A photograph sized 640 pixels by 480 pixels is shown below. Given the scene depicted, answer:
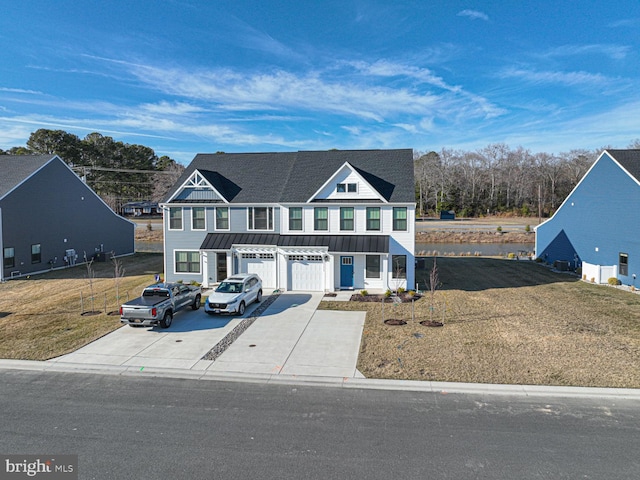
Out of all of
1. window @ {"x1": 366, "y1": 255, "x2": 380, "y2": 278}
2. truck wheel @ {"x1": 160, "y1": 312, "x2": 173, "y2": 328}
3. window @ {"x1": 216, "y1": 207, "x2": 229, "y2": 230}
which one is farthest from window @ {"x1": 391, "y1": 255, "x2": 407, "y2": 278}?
truck wheel @ {"x1": 160, "y1": 312, "x2": 173, "y2": 328}

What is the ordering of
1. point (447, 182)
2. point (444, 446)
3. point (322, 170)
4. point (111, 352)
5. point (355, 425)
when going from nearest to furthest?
point (444, 446), point (355, 425), point (111, 352), point (322, 170), point (447, 182)

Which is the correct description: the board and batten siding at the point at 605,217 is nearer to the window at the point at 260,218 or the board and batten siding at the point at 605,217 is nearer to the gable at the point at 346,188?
the gable at the point at 346,188

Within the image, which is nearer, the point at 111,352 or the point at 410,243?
the point at 111,352

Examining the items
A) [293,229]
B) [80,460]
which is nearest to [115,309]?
[293,229]

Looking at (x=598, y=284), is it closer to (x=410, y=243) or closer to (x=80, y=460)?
(x=410, y=243)

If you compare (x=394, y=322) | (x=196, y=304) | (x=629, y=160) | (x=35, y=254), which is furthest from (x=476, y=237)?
(x=35, y=254)

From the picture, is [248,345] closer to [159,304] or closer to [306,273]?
[159,304]

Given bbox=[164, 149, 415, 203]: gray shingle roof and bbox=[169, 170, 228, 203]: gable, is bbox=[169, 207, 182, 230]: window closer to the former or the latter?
bbox=[169, 170, 228, 203]: gable
